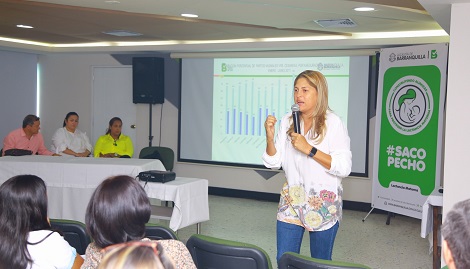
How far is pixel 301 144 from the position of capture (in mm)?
3205

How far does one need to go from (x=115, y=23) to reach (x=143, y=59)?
263cm

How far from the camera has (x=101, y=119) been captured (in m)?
10.5

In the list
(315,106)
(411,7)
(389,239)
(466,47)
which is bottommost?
(389,239)

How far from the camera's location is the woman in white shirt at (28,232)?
2.49 metres

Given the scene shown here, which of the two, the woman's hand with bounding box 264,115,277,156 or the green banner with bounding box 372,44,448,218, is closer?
the woman's hand with bounding box 264,115,277,156

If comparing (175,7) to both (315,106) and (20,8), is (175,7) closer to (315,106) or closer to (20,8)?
(20,8)

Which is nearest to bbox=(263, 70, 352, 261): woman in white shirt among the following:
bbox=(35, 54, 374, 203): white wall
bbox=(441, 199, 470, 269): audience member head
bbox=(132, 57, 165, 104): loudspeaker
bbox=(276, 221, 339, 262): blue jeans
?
bbox=(276, 221, 339, 262): blue jeans

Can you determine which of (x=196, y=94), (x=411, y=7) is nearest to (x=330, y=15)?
(x=411, y=7)

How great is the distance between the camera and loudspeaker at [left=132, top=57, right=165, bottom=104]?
974 centimetres

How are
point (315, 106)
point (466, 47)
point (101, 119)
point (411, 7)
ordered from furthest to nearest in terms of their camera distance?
point (101, 119) < point (411, 7) < point (466, 47) < point (315, 106)

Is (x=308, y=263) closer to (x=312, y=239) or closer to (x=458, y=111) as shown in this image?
(x=312, y=239)

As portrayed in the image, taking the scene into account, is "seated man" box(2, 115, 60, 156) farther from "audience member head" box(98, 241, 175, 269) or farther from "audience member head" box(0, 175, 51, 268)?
"audience member head" box(98, 241, 175, 269)

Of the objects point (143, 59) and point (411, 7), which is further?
point (143, 59)

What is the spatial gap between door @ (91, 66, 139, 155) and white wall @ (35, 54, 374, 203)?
11 cm
